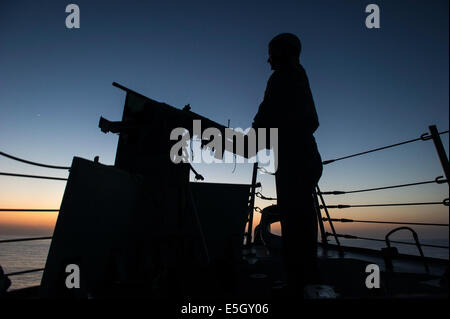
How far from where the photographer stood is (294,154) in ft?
4.66

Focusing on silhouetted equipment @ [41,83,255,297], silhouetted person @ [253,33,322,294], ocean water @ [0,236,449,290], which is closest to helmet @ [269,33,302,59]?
silhouetted person @ [253,33,322,294]

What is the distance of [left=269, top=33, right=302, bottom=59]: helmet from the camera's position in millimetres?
1571

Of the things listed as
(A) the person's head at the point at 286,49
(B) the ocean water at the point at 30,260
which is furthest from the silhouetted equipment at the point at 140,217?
(B) the ocean water at the point at 30,260

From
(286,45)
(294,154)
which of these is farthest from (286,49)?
(294,154)

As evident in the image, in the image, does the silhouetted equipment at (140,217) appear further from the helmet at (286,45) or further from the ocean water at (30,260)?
the ocean water at (30,260)

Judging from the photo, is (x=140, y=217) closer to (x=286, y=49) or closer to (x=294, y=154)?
(x=294, y=154)

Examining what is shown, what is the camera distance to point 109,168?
158cm

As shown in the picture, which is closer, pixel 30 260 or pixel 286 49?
pixel 286 49

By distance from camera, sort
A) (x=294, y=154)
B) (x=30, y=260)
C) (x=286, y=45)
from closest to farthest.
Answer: (x=294, y=154) → (x=286, y=45) → (x=30, y=260)

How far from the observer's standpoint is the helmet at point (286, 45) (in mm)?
1571

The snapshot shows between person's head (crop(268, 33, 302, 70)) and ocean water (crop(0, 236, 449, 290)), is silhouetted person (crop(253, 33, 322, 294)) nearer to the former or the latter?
person's head (crop(268, 33, 302, 70))

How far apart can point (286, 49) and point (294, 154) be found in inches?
31.1

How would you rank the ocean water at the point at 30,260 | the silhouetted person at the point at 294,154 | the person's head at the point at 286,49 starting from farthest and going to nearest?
the ocean water at the point at 30,260 → the person's head at the point at 286,49 → the silhouetted person at the point at 294,154
